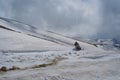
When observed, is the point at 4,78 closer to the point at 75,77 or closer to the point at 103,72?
Answer: the point at 75,77

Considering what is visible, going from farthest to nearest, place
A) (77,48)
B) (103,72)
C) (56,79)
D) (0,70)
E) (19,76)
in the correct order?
(77,48) → (0,70) → (103,72) → (19,76) → (56,79)

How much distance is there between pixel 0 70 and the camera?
21922 mm

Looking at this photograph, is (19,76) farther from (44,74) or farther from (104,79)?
(104,79)

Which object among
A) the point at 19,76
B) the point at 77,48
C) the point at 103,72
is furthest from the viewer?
the point at 77,48

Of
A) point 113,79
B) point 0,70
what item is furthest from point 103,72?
point 0,70

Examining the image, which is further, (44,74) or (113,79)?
(44,74)

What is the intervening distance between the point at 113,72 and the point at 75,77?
493cm

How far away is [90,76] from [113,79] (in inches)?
91.2

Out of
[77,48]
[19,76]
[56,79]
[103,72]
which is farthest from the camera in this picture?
[77,48]

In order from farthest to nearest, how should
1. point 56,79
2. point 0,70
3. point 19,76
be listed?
1. point 0,70
2. point 19,76
3. point 56,79

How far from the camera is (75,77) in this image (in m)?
18.4

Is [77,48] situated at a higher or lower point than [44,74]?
higher

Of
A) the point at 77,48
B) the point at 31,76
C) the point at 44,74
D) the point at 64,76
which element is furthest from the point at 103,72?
the point at 77,48

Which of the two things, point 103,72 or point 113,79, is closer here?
point 113,79
